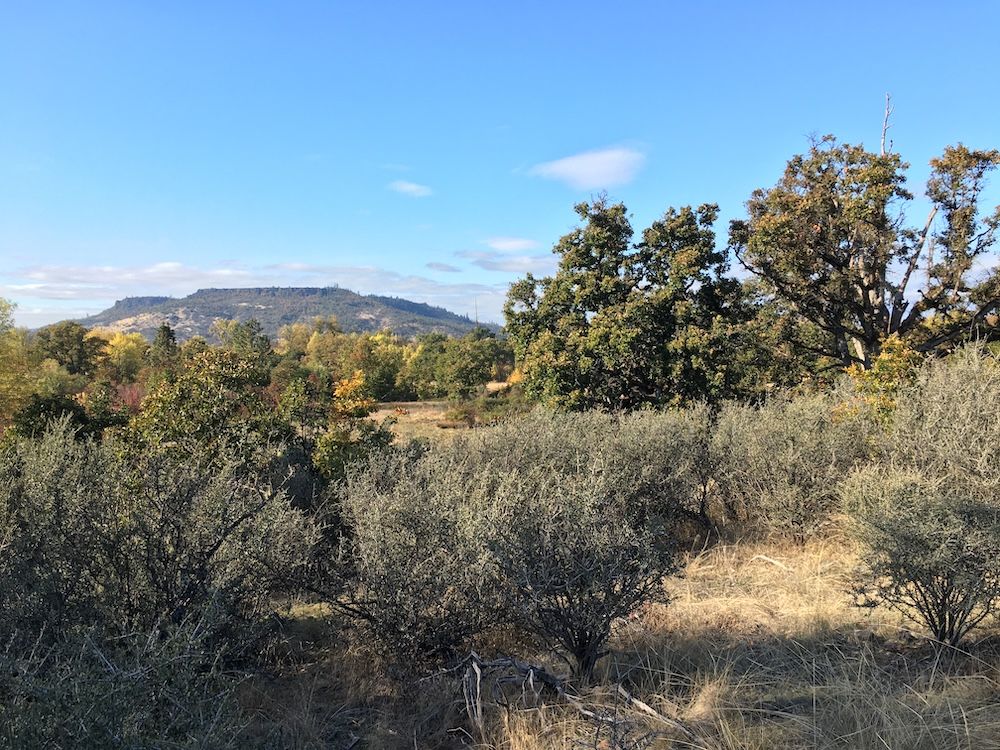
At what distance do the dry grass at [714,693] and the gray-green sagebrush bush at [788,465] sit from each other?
1.92 m

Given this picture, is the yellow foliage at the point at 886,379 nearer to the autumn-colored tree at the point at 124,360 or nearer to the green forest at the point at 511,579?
the green forest at the point at 511,579

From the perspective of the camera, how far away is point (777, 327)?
15.0 m

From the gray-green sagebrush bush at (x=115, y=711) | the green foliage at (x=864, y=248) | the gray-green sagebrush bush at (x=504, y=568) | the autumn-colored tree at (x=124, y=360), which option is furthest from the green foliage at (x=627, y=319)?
the autumn-colored tree at (x=124, y=360)

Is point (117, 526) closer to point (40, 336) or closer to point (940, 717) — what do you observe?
point (940, 717)

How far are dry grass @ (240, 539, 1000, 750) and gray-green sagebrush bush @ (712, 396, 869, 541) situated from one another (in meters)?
1.92

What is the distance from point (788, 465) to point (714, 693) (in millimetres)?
4172

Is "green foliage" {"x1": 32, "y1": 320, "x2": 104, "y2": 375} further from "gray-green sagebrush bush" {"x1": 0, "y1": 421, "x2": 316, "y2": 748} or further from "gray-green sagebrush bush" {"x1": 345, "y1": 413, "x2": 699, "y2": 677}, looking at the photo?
"gray-green sagebrush bush" {"x1": 345, "y1": 413, "x2": 699, "y2": 677}

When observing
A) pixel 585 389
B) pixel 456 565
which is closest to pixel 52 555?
pixel 456 565

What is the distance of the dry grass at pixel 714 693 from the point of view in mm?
2809

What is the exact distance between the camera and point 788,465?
6.80 metres

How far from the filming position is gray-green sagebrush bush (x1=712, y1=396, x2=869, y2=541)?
6.67m

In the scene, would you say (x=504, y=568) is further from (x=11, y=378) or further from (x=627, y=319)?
(x=11, y=378)

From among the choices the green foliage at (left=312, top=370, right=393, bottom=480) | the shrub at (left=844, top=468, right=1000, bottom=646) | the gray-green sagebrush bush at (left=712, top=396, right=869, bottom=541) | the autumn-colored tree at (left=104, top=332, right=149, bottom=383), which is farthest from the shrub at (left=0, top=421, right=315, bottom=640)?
the autumn-colored tree at (left=104, top=332, right=149, bottom=383)

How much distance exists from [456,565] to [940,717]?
2569mm
